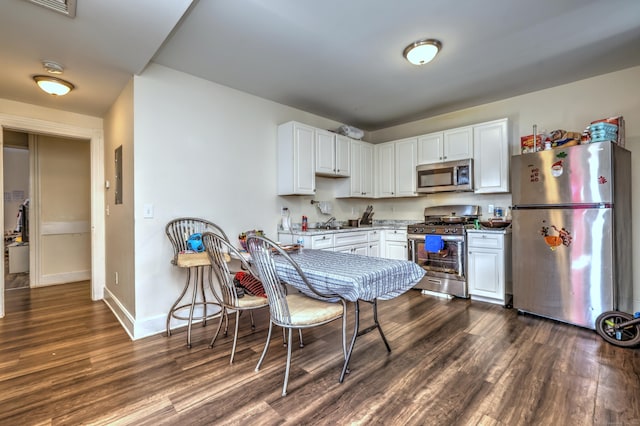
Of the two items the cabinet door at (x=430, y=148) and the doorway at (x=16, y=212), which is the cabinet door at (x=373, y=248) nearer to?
the cabinet door at (x=430, y=148)

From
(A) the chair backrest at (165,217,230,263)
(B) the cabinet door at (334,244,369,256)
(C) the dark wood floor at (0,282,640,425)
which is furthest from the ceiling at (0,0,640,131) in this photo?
(C) the dark wood floor at (0,282,640,425)

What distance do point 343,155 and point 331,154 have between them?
10.7 inches

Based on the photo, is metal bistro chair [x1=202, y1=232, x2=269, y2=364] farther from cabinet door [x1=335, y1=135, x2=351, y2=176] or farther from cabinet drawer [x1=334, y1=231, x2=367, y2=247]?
cabinet door [x1=335, y1=135, x2=351, y2=176]

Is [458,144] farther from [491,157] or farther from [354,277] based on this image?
[354,277]

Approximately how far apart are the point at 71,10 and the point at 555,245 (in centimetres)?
430

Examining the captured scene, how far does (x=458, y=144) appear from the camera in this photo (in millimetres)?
4012

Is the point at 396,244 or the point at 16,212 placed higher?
the point at 16,212

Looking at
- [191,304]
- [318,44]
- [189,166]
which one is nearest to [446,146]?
[318,44]

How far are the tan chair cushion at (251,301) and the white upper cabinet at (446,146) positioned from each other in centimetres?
325

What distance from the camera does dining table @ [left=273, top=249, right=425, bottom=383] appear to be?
5.52 ft

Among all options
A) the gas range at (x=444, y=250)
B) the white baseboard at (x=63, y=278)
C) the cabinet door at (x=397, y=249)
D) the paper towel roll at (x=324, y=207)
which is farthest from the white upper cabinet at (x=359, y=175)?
the white baseboard at (x=63, y=278)

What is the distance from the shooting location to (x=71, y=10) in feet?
5.89

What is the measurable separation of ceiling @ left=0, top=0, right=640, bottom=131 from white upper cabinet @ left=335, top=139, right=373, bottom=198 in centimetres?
111

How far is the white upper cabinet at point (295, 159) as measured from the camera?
3680 millimetres
